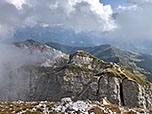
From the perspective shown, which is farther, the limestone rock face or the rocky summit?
the limestone rock face

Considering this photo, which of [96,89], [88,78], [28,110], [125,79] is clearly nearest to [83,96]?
[96,89]

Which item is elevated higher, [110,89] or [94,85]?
[94,85]

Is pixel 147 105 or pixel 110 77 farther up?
pixel 110 77

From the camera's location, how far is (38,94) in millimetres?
168125

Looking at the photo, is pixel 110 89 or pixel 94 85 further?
pixel 94 85

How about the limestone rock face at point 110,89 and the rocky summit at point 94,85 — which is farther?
the limestone rock face at point 110,89

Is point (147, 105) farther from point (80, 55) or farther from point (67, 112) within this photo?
point (67, 112)

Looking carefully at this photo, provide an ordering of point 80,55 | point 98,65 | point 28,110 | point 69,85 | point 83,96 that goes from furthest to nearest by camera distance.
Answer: point 80,55 < point 98,65 < point 69,85 < point 83,96 < point 28,110

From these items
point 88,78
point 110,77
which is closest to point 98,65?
point 88,78

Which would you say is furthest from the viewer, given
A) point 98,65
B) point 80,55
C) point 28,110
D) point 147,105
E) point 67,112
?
point 80,55

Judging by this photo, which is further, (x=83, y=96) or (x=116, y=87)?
(x=83, y=96)

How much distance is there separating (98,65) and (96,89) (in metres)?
44.9

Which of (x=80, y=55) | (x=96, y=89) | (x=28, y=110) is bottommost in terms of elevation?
(x=96, y=89)

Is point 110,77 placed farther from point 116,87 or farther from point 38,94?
point 38,94
